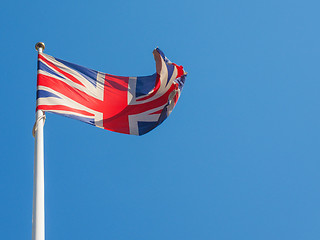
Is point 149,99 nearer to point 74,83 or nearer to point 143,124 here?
point 143,124

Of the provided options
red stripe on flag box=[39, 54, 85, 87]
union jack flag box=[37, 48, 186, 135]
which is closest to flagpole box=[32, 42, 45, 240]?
union jack flag box=[37, 48, 186, 135]

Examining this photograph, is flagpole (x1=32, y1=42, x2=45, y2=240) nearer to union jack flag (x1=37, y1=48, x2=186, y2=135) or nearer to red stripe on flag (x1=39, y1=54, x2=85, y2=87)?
union jack flag (x1=37, y1=48, x2=186, y2=135)

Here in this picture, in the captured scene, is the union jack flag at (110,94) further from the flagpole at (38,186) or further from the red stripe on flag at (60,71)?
the flagpole at (38,186)

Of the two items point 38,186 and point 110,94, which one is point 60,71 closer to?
point 110,94

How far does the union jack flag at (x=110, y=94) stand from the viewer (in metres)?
14.1

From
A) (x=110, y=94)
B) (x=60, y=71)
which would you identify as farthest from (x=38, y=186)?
(x=110, y=94)

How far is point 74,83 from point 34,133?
3.27 metres

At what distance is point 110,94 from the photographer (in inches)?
636

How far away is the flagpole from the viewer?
9.98 metres

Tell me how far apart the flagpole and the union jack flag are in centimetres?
116

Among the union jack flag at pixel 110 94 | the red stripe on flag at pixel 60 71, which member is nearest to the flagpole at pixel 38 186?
the union jack flag at pixel 110 94

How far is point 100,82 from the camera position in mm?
16250

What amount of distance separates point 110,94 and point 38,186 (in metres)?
5.97

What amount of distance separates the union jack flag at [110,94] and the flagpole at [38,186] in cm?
116
